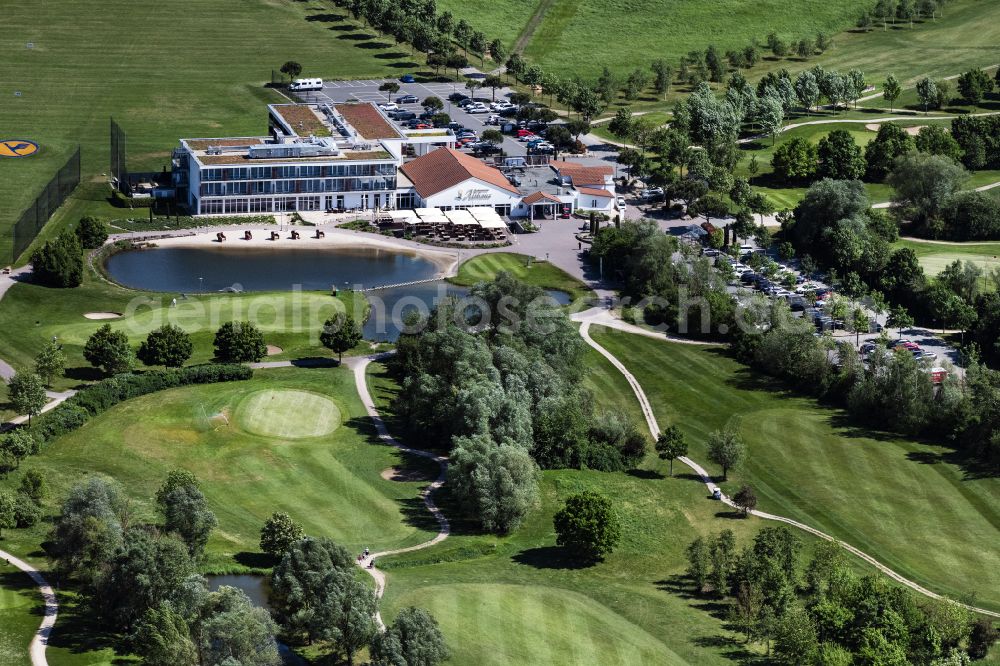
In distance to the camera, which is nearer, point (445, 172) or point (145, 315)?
point (145, 315)

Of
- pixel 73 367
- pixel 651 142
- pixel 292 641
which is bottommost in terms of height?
pixel 292 641

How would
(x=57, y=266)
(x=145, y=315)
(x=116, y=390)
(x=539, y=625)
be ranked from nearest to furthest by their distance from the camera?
(x=539, y=625), (x=116, y=390), (x=145, y=315), (x=57, y=266)

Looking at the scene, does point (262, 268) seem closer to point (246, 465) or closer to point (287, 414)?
point (287, 414)

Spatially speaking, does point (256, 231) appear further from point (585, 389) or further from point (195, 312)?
point (585, 389)

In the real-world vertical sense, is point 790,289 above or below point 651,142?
below

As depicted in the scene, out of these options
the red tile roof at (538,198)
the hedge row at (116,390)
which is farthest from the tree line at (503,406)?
the red tile roof at (538,198)

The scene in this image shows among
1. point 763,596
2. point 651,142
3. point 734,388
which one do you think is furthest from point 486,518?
→ point 651,142

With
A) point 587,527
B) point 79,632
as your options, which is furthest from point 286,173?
point 79,632
